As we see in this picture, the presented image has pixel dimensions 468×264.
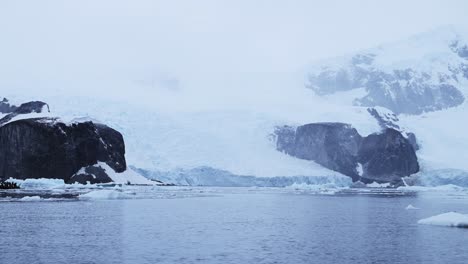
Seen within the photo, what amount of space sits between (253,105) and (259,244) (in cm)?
15745

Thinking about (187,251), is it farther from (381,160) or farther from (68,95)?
(381,160)

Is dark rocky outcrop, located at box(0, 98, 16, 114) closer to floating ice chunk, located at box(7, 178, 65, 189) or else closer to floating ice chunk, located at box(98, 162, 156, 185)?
floating ice chunk, located at box(98, 162, 156, 185)

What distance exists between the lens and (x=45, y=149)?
4166 inches

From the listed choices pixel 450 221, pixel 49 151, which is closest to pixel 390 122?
pixel 49 151

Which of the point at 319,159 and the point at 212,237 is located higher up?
the point at 319,159

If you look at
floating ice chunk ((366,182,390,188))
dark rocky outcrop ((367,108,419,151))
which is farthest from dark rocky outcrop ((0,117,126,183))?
dark rocky outcrop ((367,108,419,151))

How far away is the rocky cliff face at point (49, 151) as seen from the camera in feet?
345

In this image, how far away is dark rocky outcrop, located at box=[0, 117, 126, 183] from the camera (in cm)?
10500

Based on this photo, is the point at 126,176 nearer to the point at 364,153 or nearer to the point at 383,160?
the point at 364,153

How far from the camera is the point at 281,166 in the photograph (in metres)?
148

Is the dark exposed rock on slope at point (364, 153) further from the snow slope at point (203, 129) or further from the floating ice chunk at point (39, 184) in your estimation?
the floating ice chunk at point (39, 184)

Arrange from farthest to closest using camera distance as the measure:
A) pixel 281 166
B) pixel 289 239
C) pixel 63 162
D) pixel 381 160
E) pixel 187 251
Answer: pixel 381 160
pixel 281 166
pixel 63 162
pixel 289 239
pixel 187 251

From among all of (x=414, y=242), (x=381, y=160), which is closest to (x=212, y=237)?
(x=414, y=242)

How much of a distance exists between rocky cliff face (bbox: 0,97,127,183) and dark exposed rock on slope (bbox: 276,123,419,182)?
6860 cm
